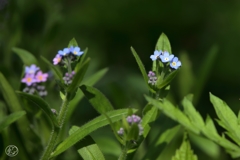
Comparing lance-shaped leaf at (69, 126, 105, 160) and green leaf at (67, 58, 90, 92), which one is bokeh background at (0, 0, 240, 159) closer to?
lance-shaped leaf at (69, 126, 105, 160)

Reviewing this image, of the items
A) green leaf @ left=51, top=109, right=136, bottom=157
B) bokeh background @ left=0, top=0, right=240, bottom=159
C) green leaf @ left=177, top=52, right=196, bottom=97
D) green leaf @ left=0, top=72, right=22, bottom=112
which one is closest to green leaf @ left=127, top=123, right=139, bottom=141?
green leaf @ left=51, top=109, right=136, bottom=157

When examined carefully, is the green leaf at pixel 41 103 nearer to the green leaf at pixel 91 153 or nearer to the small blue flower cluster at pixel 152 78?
the green leaf at pixel 91 153

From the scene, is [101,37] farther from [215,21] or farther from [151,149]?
[151,149]

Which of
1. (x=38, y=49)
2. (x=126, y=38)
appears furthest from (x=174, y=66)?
(x=126, y=38)

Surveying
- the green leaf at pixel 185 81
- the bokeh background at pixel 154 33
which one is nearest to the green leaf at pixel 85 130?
the green leaf at pixel 185 81

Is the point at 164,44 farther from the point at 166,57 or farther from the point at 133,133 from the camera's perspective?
the point at 133,133

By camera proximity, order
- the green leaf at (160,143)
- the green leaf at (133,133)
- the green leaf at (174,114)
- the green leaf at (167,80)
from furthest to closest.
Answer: the green leaf at (160,143) → the green leaf at (167,80) → the green leaf at (133,133) → the green leaf at (174,114)

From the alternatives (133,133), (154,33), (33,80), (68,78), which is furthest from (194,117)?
(154,33)
